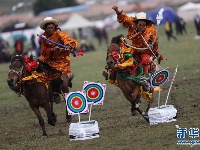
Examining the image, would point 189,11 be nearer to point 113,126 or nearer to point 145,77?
point 145,77

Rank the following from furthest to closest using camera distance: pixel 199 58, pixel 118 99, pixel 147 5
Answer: pixel 147 5
pixel 199 58
pixel 118 99

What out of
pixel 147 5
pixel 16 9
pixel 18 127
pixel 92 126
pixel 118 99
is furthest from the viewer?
pixel 16 9

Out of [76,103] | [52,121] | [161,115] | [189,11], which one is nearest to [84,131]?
[76,103]

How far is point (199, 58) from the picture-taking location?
31359 mm

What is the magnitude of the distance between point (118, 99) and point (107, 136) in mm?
7317

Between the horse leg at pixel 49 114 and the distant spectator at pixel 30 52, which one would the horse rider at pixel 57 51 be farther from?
the horse leg at pixel 49 114

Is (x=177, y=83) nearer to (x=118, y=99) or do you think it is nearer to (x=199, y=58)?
(x=118, y=99)

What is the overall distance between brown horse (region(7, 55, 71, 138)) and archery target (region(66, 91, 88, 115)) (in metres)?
1.15

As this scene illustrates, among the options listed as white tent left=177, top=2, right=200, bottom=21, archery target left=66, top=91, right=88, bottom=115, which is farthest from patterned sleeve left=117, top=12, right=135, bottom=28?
white tent left=177, top=2, right=200, bottom=21

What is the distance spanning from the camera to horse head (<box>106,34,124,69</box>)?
14.3 m

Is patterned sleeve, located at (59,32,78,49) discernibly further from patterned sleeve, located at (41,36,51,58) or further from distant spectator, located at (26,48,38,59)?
→ distant spectator, located at (26,48,38,59)

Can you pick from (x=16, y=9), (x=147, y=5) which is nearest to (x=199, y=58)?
(x=147, y=5)

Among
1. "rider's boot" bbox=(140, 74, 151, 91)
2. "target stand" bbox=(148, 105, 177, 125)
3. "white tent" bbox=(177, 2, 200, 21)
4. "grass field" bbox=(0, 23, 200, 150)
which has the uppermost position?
"white tent" bbox=(177, 2, 200, 21)

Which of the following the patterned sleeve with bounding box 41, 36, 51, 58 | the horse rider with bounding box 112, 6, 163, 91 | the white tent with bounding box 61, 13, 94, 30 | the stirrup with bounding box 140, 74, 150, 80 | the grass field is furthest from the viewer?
the white tent with bounding box 61, 13, 94, 30
